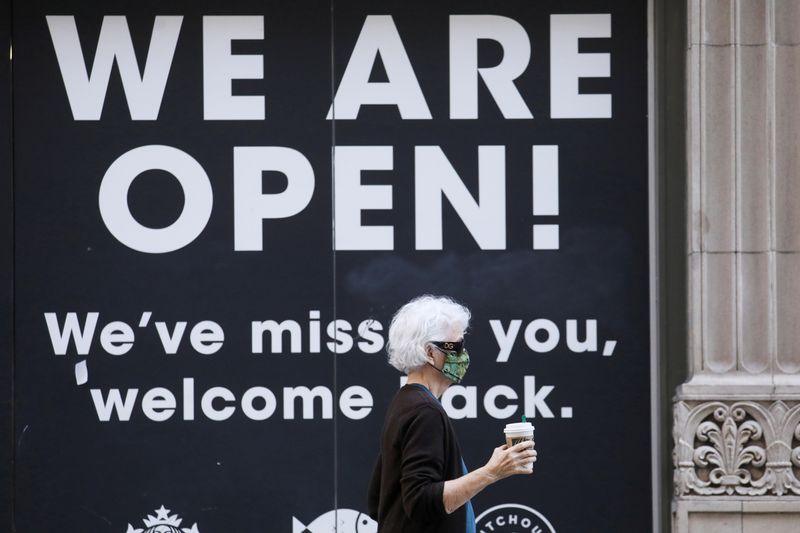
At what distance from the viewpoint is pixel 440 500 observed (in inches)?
184

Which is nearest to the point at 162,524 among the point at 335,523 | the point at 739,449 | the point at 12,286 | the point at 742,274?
the point at 335,523

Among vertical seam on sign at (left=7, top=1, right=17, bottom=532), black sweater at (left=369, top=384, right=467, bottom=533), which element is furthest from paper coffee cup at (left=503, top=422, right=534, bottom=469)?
vertical seam on sign at (left=7, top=1, right=17, bottom=532)

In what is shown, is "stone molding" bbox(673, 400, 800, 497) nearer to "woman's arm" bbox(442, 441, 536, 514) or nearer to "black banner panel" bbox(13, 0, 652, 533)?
"black banner panel" bbox(13, 0, 652, 533)

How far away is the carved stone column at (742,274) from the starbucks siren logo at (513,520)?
0.86 m

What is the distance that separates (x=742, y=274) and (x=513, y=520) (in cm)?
208

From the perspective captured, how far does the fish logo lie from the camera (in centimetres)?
775

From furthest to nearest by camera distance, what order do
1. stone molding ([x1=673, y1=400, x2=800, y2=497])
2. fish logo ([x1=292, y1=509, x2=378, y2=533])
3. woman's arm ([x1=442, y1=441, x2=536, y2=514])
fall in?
fish logo ([x1=292, y1=509, x2=378, y2=533])
stone molding ([x1=673, y1=400, x2=800, y2=497])
woman's arm ([x1=442, y1=441, x2=536, y2=514])

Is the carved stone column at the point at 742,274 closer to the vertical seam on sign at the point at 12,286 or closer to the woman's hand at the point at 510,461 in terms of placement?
the woman's hand at the point at 510,461

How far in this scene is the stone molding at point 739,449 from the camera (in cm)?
721

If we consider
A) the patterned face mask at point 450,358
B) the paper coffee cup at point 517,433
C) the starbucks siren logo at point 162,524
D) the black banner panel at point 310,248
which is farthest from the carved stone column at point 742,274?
the starbucks siren logo at point 162,524

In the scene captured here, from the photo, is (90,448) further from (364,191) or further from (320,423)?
(364,191)

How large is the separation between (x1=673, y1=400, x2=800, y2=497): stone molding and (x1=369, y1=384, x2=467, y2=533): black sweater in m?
2.77

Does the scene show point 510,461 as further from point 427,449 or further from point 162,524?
point 162,524

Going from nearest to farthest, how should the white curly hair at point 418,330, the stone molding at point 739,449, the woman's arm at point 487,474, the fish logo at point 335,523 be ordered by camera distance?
1. the woman's arm at point 487,474
2. the white curly hair at point 418,330
3. the stone molding at point 739,449
4. the fish logo at point 335,523
